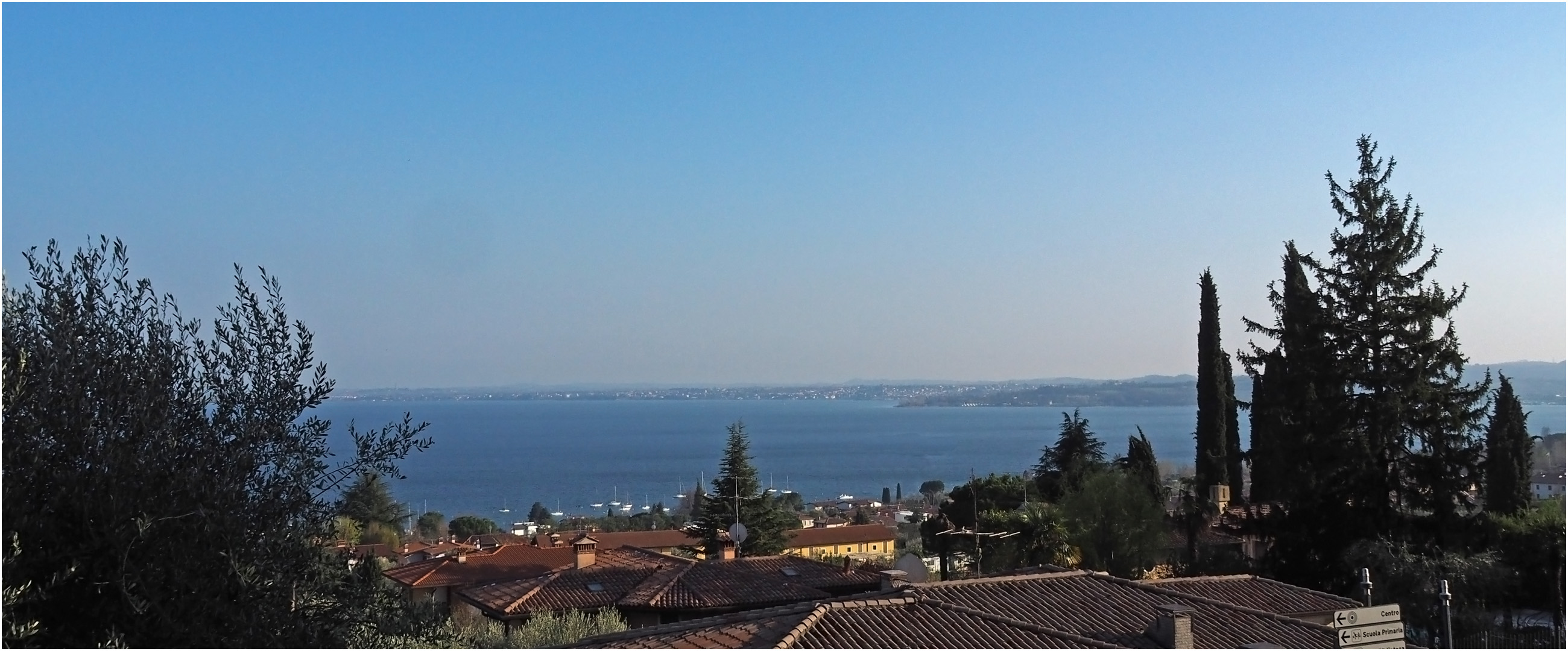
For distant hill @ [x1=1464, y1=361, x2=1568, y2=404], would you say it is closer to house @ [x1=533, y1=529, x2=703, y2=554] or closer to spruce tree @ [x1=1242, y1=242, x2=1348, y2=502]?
spruce tree @ [x1=1242, y1=242, x2=1348, y2=502]

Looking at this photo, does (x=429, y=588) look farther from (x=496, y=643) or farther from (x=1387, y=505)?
(x=1387, y=505)

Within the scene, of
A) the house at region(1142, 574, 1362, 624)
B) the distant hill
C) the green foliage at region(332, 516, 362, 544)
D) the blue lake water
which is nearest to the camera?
the green foliage at region(332, 516, 362, 544)

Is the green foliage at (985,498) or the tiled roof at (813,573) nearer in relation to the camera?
the tiled roof at (813,573)

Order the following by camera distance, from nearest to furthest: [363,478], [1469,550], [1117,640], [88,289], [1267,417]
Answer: [88,289] → [363,478] → [1117,640] → [1469,550] → [1267,417]

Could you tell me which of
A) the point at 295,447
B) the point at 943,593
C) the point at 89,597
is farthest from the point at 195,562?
the point at 943,593

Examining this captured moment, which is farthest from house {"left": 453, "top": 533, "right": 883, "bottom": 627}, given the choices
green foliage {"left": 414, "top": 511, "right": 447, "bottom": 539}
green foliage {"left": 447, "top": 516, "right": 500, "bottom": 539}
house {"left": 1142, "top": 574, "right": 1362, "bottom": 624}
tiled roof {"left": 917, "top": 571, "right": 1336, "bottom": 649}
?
green foliage {"left": 414, "top": 511, "right": 447, "bottom": 539}

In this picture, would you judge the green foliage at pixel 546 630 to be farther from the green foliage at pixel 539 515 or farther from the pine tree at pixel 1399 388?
the green foliage at pixel 539 515

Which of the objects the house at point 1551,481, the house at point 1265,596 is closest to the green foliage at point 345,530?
the house at point 1265,596
